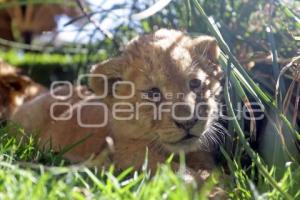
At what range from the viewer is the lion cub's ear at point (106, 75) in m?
3.04

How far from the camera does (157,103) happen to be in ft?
8.94

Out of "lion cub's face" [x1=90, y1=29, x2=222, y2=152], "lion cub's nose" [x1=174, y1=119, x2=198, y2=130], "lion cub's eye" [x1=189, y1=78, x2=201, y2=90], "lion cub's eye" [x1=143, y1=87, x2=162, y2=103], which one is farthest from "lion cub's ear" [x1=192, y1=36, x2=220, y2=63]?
"lion cub's nose" [x1=174, y1=119, x2=198, y2=130]

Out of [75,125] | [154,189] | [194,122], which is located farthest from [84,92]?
[154,189]

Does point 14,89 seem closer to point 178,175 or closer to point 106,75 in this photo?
point 106,75

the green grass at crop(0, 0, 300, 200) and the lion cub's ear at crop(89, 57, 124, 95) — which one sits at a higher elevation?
the lion cub's ear at crop(89, 57, 124, 95)

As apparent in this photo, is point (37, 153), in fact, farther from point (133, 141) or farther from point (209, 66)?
point (209, 66)

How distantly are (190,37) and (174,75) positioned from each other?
47 centimetres

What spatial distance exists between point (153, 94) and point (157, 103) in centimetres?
6

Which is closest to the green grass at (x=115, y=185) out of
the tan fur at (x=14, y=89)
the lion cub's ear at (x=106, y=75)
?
the lion cub's ear at (x=106, y=75)

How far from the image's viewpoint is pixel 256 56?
10.2ft

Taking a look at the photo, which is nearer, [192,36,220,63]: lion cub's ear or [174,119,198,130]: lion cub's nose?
[174,119,198,130]: lion cub's nose

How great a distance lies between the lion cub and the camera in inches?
104

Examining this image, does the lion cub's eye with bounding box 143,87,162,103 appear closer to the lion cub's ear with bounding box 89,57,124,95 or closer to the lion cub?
the lion cub

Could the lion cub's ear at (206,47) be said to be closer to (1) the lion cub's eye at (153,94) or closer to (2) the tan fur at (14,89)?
(1) the lion cub's eye at (153,94)
